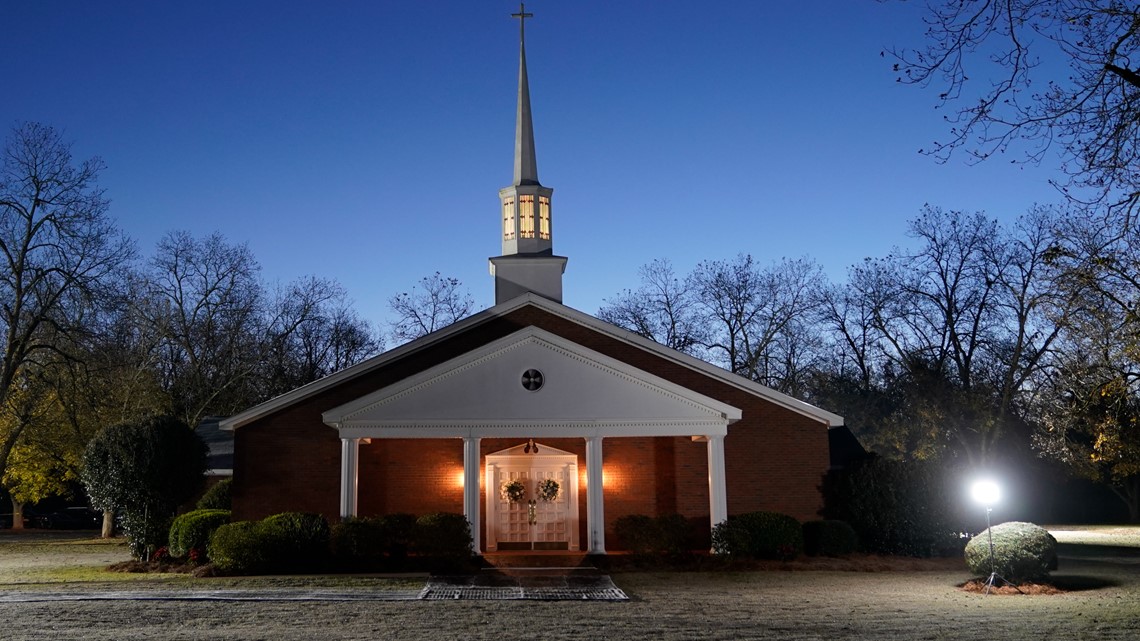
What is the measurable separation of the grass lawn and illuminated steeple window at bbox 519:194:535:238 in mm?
13402

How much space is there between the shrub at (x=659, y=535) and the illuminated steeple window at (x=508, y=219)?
1091cm

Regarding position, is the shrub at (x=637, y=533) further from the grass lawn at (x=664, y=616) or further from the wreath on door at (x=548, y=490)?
the grass lawn at (x=664, y=616)

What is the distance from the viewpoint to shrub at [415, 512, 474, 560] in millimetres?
22125

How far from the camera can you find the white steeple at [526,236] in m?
29.4

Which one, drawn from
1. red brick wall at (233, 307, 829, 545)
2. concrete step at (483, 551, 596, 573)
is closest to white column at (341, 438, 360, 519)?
red brick wall at (233, 307, 829, 545)

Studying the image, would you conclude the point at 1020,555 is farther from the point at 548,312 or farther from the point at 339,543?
the point at 339,543

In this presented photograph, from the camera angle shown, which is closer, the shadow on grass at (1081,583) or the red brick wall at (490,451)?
the shadow on grass at (1081,583)

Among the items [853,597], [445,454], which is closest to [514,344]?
[445,454]

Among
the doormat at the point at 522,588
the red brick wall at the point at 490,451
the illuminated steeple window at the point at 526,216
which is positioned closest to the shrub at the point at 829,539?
the red brick wall at the point at 490,451

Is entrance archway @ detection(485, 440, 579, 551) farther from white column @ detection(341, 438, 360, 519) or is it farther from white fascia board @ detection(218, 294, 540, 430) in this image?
white column @ detection(341, 438, 360, 519)

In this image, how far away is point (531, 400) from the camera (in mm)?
23750

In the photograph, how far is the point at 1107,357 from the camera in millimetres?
15633

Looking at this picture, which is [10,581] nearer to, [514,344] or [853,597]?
[514,344]

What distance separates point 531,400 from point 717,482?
505 cm
